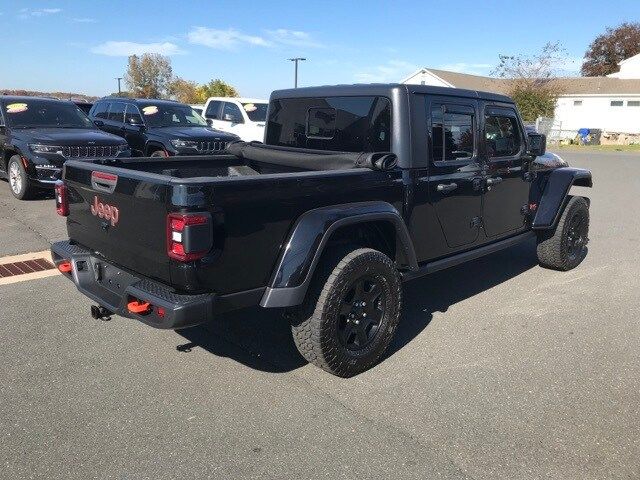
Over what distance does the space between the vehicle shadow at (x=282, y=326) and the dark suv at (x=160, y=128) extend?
20.5 ft

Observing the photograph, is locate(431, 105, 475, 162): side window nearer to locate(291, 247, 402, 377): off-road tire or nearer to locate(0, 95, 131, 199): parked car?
locate(291, 247, 402, 377): off-road tire

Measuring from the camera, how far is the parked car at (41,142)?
337 inches

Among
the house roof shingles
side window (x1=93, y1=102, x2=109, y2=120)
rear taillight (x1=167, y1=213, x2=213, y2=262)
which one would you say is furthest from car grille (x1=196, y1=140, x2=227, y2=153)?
the house roof shingles

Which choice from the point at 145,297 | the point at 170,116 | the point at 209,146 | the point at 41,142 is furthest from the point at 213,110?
the point at 145,297

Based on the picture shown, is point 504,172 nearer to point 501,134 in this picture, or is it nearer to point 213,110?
point 501,134

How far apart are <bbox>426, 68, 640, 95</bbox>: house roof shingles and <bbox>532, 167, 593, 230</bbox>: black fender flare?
4123 centimetres

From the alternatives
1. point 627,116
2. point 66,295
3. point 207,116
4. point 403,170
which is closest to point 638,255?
point 403,170

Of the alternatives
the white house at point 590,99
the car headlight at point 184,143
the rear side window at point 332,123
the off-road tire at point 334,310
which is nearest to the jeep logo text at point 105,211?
the off-road tire at point 334,310

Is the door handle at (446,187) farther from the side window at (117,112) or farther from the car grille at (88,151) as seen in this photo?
the side window at (117,112)

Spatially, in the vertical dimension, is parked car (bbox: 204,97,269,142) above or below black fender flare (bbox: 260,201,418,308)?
above

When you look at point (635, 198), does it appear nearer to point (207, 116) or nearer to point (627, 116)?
point (207, 116)

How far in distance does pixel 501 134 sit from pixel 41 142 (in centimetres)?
715

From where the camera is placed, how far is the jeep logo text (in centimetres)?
326

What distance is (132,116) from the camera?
11.7m
